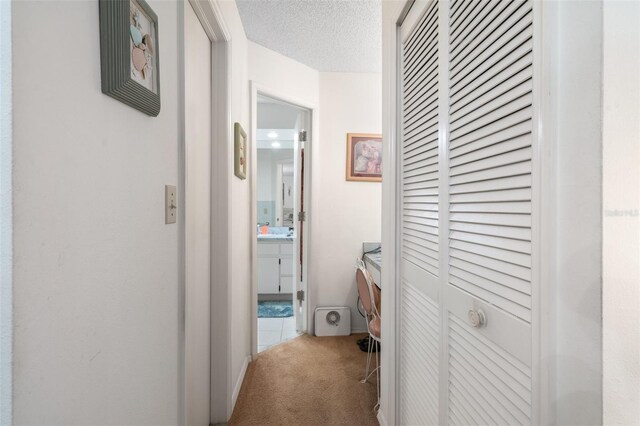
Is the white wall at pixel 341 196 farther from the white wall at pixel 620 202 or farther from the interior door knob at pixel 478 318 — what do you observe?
the white wall at pixel 620 202

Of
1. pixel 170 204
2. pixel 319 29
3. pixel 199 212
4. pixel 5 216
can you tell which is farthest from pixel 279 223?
pixel 5 216

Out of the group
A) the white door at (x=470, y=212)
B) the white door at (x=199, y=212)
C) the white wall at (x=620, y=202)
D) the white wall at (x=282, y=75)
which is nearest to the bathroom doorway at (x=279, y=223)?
the white wall at (x=282, y=75)

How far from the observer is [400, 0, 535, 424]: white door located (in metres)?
0.68

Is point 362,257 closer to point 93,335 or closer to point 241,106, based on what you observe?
point 241,106

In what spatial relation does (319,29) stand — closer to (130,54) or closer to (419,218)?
(419,218)

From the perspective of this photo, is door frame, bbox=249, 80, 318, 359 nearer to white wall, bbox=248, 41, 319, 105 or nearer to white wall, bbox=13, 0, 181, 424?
white wall, bbox=248, 41, 319, 105

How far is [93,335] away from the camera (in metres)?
0.60

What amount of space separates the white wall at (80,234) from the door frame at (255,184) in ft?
4.92

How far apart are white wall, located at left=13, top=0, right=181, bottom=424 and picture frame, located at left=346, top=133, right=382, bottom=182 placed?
2219mm

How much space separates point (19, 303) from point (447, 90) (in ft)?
3.76

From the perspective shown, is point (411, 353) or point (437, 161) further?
point (411, 353)

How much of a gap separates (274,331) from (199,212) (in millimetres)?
1982

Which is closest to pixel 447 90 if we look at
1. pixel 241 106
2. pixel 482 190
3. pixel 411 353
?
pixel 482 190

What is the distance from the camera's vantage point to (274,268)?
3857mm
